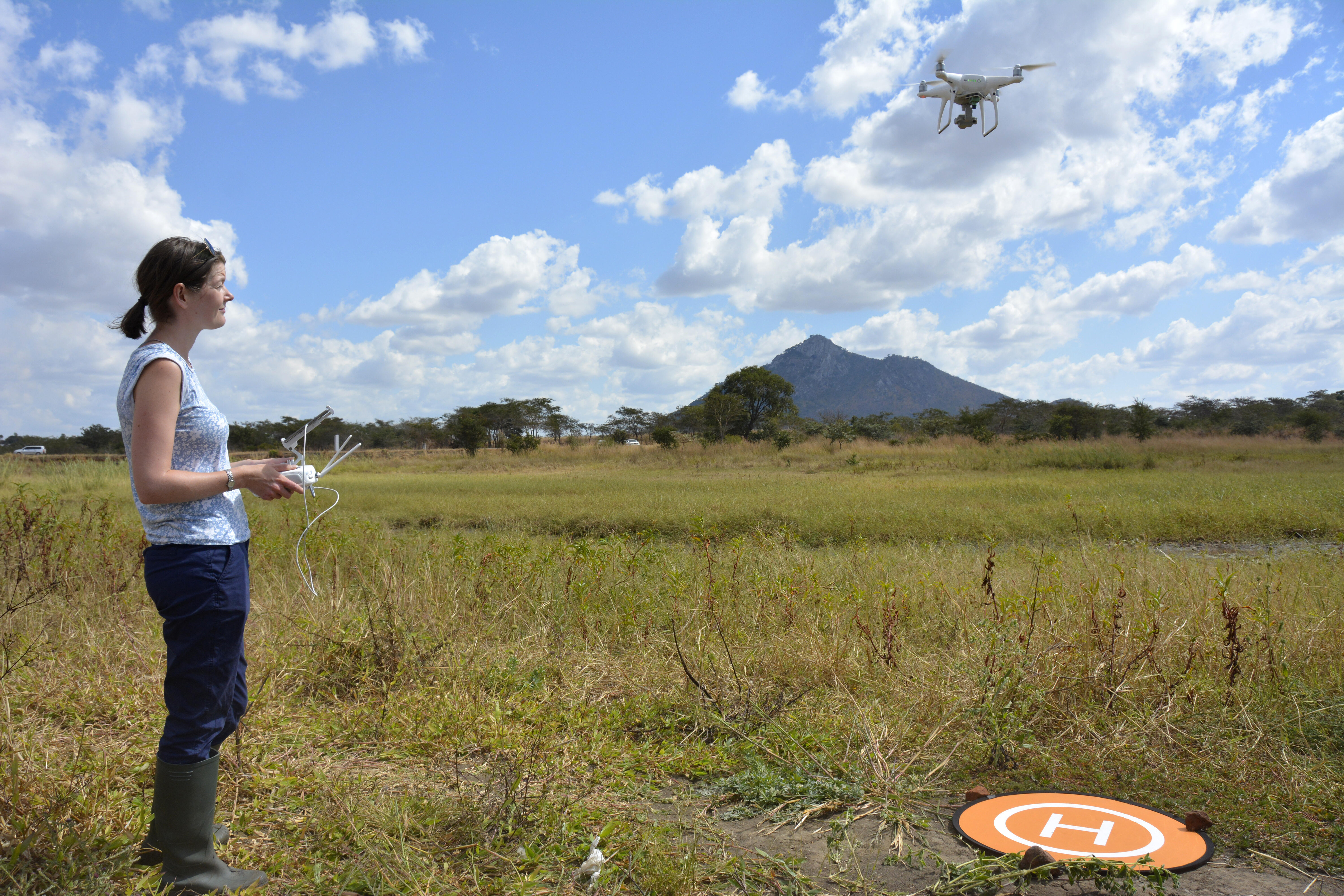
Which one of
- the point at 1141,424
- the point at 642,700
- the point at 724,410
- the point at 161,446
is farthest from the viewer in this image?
the point at 724,410

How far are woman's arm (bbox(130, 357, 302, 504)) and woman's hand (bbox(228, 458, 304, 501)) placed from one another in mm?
46

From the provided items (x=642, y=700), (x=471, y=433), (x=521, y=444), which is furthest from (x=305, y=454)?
(x=471, y=433)

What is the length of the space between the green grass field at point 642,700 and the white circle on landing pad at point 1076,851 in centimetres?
21

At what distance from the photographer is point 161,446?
82.4 inches

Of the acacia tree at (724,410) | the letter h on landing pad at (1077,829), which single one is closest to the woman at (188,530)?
the letter h on landing pad at (1077,829)

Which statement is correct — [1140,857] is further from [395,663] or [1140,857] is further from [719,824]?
[395,663]

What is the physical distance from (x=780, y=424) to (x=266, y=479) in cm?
3892

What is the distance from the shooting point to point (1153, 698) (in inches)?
146

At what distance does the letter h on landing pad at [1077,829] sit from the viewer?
2.63 m

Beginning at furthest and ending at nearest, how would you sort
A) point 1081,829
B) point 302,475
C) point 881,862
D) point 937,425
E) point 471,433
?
point 937,425 → point 471,433 → point 1081,829 → point 881,862 → point 302,475

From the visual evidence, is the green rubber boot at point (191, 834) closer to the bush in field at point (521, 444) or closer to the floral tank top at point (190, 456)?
the floral tank top at point (190, 456)

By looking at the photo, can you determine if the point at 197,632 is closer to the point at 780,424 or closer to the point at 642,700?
the point at 642,700

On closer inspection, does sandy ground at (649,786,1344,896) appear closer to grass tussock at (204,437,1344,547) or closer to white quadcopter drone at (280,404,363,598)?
white quadcopter drone at (280,404,363,598)

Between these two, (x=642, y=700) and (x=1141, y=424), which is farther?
(x=1141, y=424)
